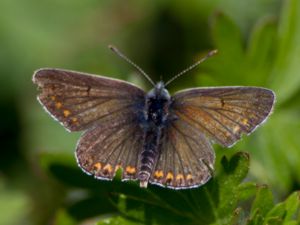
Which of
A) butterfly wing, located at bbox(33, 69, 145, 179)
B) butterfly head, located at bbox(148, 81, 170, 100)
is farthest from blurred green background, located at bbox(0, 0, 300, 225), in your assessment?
butterfly wing, located at bbox(33, 69, 145, 179)

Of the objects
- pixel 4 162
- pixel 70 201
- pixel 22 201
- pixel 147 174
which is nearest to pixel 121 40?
pixel 4 162

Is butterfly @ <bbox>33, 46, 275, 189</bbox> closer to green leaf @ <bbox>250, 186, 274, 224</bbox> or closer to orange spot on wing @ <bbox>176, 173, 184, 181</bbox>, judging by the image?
orange spot on wing @ <bbox>176, 173, 184, 181</bbox>

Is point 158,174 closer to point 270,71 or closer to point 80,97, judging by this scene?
point 80,97

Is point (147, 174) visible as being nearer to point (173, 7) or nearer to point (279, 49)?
point (279, 49)

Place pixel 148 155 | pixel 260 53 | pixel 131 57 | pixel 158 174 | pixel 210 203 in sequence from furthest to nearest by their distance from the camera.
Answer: pixel 131 57 → pixel 260 53 → pixel 148 155 → pixel 158 174 → pixel 210 203

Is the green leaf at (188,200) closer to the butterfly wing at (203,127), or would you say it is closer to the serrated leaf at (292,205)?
the butterfly wing at (203,127)

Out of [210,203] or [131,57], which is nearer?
[210,203]

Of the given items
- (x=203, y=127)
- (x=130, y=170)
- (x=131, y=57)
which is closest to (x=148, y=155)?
(x=130, y=170)
